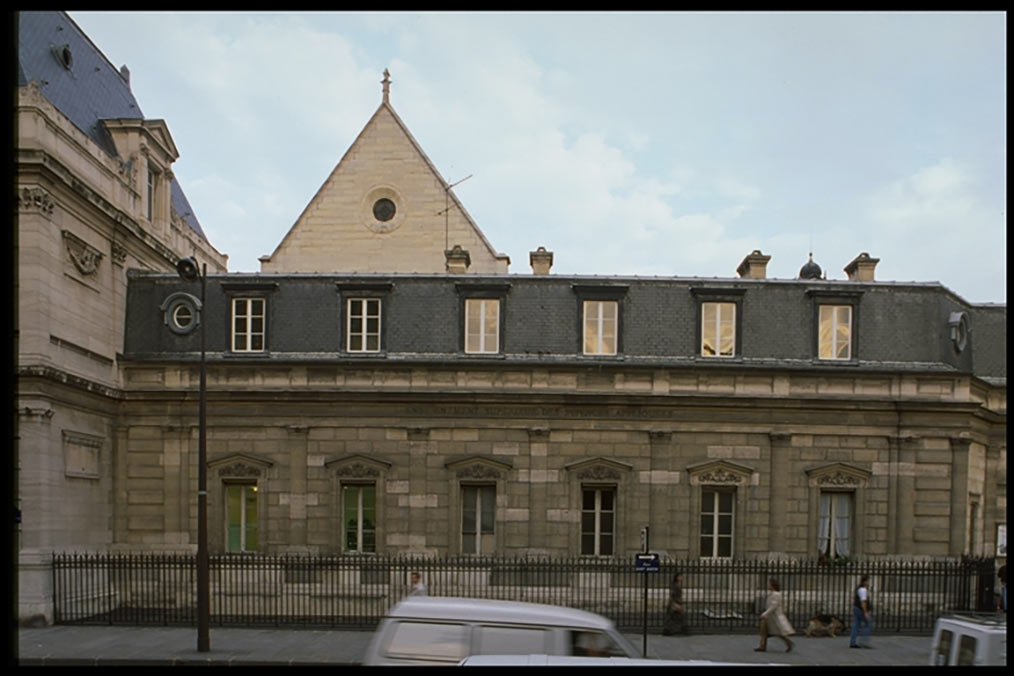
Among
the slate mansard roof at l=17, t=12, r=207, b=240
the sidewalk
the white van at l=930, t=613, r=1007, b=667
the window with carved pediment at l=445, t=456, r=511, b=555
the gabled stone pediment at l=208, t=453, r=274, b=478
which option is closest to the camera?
the white van at l=930, t=613, r=1007, b=667

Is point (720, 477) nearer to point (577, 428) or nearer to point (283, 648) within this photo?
point (577, 428)

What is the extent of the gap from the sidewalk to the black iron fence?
1541mm

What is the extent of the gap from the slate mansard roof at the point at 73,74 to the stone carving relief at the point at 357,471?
11.4 meters

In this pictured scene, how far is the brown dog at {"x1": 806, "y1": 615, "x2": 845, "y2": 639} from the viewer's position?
1952 cm

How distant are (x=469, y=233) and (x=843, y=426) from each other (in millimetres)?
17402

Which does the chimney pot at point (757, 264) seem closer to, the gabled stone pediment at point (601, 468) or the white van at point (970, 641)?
the gabled stone pediment at point (601, 468)

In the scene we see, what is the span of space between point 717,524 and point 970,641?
13555 millimetres

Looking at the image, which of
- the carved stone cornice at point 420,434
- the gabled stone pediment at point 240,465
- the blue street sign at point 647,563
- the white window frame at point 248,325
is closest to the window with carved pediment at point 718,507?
the blue street sign at point 647,563

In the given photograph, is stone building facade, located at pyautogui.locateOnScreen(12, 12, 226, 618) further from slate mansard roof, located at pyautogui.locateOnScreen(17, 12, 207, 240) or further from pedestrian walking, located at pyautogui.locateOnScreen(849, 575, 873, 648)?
pedestrian walking, located at pyautogui.locateOnScreen(849, 575, 873, 648)

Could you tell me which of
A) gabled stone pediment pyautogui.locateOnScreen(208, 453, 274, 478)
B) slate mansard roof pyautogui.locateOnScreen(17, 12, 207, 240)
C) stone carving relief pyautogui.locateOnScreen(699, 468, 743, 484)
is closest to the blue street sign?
stone carving relief pyautogui.locateOnScreen(699, 468, 743, 484)

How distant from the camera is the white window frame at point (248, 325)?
2359 centimetres

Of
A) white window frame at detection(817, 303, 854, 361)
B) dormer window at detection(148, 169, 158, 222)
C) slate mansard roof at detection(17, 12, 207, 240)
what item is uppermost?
slate mansard roof at detection(17, 12, 207, 240)

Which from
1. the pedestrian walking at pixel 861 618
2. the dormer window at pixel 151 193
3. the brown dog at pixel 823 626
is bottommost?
the brown dog at pixel 823 626

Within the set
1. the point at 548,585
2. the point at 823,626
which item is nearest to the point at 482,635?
the point at 548,585
